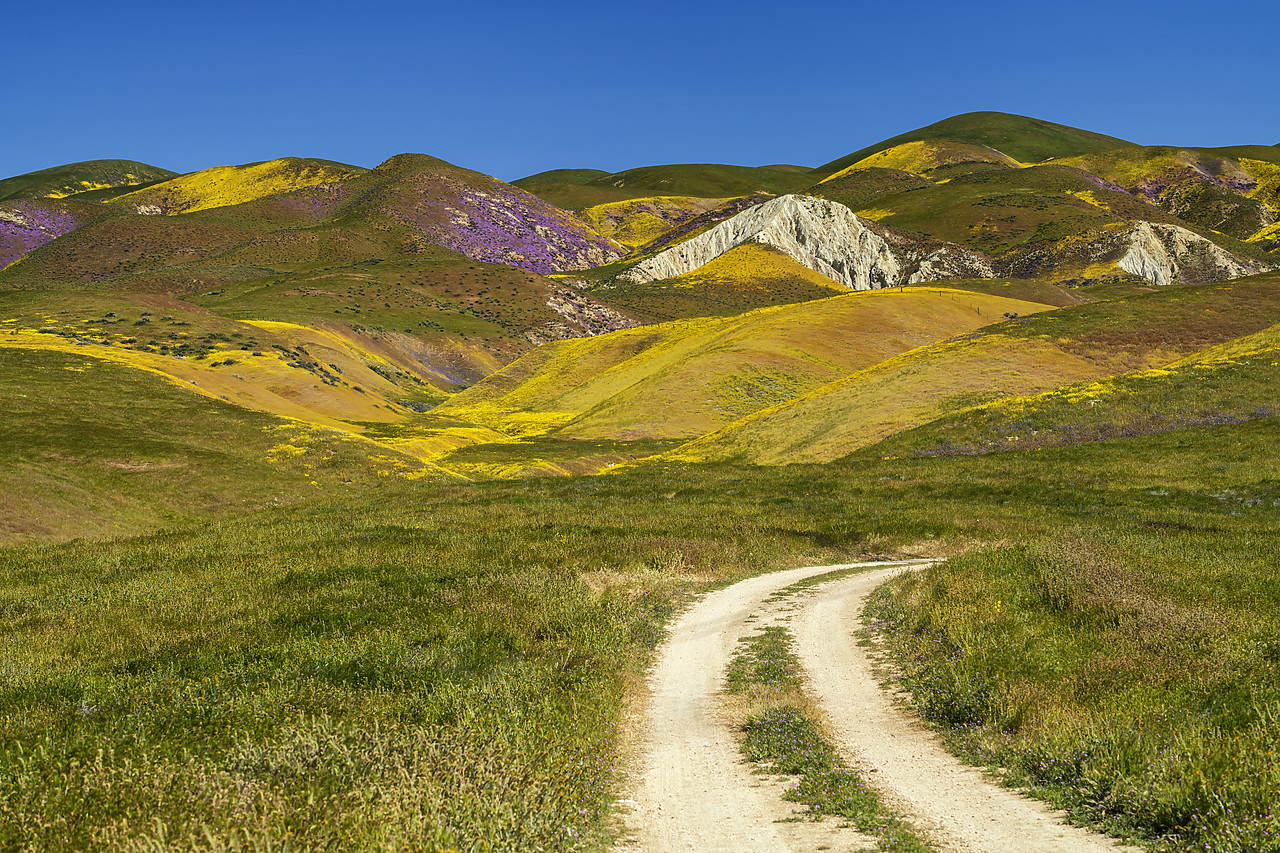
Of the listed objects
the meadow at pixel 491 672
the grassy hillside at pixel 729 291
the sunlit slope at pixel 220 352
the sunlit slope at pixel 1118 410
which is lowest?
the meadow at pixel 491 672

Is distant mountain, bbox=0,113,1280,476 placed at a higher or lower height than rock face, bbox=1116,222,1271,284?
lower

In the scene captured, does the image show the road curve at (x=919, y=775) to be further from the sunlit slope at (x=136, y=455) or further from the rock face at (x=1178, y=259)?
the rock face at (x=1178, y=259)

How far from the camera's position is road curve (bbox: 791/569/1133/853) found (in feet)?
24.1

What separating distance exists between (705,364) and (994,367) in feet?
104

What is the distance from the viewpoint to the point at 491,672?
11.0 meters

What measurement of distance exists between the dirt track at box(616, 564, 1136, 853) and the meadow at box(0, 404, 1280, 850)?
0.48 metres

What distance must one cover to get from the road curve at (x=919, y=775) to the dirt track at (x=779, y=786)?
0.5 inches

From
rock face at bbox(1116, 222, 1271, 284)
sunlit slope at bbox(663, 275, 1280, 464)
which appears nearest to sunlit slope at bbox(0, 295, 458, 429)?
sunlit slope at bbox(663, 275, 1280, 464)

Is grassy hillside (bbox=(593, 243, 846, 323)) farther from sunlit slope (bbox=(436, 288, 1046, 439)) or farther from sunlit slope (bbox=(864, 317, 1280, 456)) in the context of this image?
sunlit slope (bbox=(864, 317, 1280, 456))

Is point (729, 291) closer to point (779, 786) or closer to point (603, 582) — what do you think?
point (603, 582)

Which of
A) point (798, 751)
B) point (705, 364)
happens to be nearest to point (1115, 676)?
point (798, 751)

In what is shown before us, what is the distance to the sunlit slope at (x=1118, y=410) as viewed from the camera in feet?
151

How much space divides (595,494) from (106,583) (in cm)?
2520

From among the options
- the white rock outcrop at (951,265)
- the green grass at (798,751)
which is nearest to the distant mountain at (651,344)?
the white rock outcrop at (951,265)
